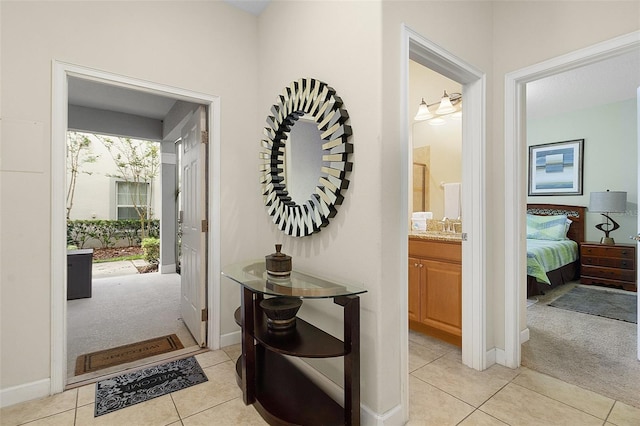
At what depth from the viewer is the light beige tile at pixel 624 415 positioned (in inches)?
66.5

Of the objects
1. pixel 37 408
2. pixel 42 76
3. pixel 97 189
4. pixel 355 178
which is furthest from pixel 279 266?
pixel 97 189

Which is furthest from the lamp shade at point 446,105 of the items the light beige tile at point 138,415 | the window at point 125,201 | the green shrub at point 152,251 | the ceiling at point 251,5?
the window at point 125,201

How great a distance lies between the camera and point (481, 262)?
2207 mm

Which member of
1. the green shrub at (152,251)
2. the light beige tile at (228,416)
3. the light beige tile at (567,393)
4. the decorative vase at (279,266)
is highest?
the decorative vase at (279,266)

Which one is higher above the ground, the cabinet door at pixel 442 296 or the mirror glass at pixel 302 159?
the mirror glass at pixel 302 159

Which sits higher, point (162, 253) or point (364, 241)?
point (364, 241)

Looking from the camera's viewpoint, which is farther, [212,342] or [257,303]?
[212,342]

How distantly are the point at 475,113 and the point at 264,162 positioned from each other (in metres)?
1.60

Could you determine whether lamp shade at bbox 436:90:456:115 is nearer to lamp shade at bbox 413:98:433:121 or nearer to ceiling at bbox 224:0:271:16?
lamp shade at bbox 413:98:433:121

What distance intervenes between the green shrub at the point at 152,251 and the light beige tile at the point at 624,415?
21.8ft

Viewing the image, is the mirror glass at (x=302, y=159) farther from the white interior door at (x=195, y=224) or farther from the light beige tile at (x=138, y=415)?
the light beige tile at (x=138, y=415)

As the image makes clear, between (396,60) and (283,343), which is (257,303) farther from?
(396,60)

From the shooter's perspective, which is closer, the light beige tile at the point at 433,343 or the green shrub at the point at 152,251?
the light beige tile at the point at 433,343

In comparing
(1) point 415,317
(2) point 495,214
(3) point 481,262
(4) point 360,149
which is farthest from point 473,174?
(1) point 415,317
